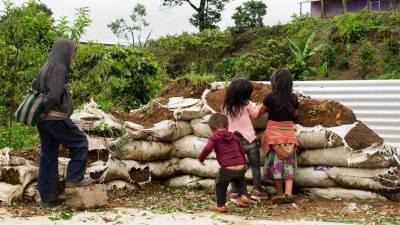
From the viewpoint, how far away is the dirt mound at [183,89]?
701 centimetres

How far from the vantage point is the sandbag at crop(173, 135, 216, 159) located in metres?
6.48

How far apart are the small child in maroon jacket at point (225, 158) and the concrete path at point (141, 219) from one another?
315 mm

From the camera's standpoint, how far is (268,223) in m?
4.76

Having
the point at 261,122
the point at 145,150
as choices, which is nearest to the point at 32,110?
the point at 145,150

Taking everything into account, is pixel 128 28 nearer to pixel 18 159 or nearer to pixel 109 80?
pixel 109 80

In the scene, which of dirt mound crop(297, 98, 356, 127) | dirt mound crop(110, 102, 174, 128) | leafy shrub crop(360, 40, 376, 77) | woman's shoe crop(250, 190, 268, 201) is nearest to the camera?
woman's shoe crop(250, 190, 268, 201)

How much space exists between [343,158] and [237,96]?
121cm

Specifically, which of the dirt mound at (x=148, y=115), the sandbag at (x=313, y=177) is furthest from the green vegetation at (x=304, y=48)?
the sandbag at (x=313, y=177)

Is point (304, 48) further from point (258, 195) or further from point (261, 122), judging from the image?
point (258, 195)

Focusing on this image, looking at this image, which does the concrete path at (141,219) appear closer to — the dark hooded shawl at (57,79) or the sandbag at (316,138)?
the dark hooded shawl at (57,79)

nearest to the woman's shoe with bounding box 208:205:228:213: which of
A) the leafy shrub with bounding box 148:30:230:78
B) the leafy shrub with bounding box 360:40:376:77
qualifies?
Result: the leafy shrub with bounding box 360:40:376:77

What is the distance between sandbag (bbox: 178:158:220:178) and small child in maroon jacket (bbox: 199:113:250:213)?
833 millimetres

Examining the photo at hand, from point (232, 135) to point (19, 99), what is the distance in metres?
3.30

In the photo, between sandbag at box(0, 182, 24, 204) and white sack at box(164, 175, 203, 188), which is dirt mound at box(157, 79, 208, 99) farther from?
sandbag at box(0, 182, 24, 204)
